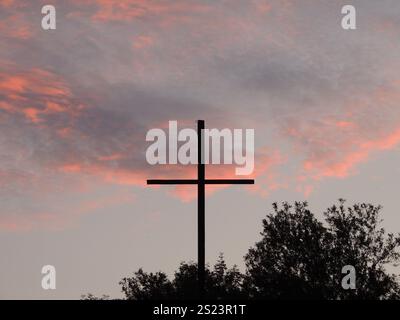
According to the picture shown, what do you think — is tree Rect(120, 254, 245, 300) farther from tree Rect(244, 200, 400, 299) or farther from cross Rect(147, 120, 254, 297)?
cross Rect(147, 120, 254, 297)

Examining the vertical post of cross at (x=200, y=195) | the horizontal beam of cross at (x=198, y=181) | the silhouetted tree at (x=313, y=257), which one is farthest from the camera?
the silhouetted tree at (x=313, y=257)

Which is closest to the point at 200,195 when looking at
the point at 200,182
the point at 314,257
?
the point at 200,182

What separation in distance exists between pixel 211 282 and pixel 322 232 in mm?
10832

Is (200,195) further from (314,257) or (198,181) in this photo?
(314,257)

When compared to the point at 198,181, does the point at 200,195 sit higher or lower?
lower

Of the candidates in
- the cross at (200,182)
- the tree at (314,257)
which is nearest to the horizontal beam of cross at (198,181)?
the cross at (200,182)

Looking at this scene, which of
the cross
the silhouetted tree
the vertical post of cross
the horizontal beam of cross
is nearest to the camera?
the vertical post of cross

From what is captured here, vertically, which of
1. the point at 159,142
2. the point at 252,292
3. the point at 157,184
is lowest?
the point at 252,292

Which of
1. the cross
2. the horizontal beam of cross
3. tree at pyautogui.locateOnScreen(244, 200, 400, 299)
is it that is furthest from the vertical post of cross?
tree at pyautogui.locateOnScreen(244, 200, 400, 299)

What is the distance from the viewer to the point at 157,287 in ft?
204

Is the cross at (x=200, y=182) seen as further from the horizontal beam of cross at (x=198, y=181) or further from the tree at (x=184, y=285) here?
the tree at (x=184, y=285)

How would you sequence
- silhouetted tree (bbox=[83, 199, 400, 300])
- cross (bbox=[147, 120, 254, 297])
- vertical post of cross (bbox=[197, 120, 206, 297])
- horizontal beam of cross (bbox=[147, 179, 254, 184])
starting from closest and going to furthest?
vertical post of cross (bbox=[197, 120, 206, 297])
cross (bbox=[147, 120, 254, 297])
horizontal beam of cross (bbox=[147, 179, 254, 184])
silhouetted tree (bbox=[83, 199, 400, 300])
